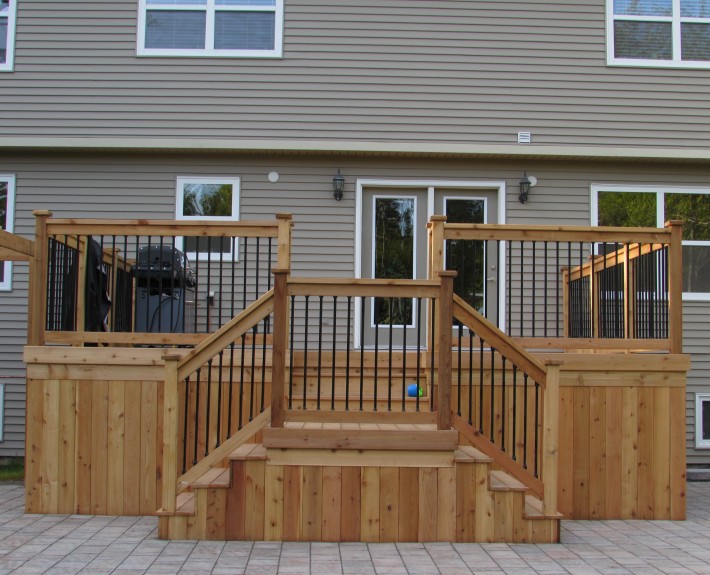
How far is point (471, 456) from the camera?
5.36m

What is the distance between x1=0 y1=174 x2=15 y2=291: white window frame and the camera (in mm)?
8242

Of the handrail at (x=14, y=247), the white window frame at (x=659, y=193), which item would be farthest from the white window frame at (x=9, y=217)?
the white window frame at (x=659, y=193)

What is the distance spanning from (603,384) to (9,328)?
20.3ft

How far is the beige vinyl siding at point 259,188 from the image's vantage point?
8.25 meters

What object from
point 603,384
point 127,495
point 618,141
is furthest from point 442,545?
point 618,141

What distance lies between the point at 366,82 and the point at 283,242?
307 cm

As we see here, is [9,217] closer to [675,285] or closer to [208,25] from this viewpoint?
[208,25]

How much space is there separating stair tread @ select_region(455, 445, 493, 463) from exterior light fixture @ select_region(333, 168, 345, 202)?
3514 mm

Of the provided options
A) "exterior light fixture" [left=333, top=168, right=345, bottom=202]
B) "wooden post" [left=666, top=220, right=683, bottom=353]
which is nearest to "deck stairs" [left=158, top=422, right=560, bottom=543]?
"wooden post" [left=666, top=220, right=683, bottom=353]

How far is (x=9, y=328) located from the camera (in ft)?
26.9

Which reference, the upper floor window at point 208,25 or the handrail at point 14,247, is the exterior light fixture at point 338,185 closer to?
the upper floor window at point 208,25

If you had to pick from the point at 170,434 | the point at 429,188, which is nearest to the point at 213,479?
the point at 170,434

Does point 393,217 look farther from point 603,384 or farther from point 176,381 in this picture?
point 176,381

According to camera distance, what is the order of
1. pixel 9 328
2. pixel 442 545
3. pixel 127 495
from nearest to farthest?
pixel 442 545, pixel 127 495, pixel 9 328
